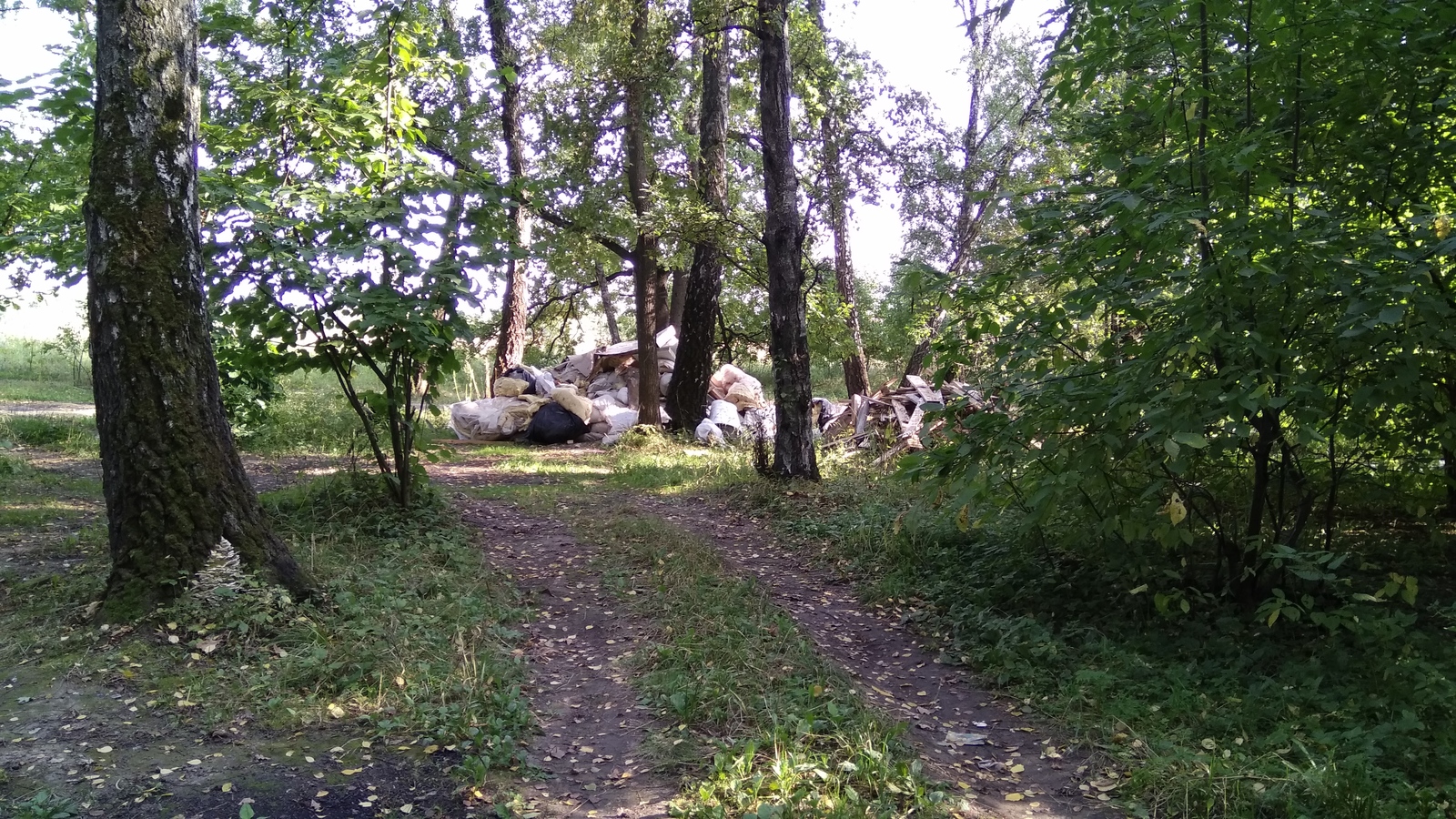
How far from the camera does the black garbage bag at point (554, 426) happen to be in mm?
13797

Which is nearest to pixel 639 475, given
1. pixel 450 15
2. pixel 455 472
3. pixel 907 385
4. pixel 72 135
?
pixel 455 472

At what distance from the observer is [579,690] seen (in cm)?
430

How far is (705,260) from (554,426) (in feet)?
11.4

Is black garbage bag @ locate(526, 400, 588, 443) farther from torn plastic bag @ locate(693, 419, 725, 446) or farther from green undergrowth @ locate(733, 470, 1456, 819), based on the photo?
green undergrowth @ locate(733, 470, 1456, 819)

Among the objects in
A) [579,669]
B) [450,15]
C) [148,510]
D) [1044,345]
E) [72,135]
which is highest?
[450,15]

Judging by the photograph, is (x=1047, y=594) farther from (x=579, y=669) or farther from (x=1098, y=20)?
(x=1098, y=20)

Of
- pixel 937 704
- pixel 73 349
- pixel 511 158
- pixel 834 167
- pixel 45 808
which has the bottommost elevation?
pixel 937 704

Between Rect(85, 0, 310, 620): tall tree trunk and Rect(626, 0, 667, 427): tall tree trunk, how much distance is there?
9.06 meters

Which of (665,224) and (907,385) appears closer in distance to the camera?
(665,224)

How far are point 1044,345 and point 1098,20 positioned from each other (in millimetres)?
1656

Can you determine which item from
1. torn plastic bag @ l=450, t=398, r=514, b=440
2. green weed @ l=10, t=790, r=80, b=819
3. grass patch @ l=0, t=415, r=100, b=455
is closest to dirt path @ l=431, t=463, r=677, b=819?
green weed @ l=10, t=790, r=80, b=819

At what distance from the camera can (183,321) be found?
4.25 m

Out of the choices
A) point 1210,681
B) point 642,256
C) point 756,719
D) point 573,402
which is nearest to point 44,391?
point 573,402

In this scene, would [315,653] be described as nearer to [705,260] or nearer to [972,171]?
[705,260]
